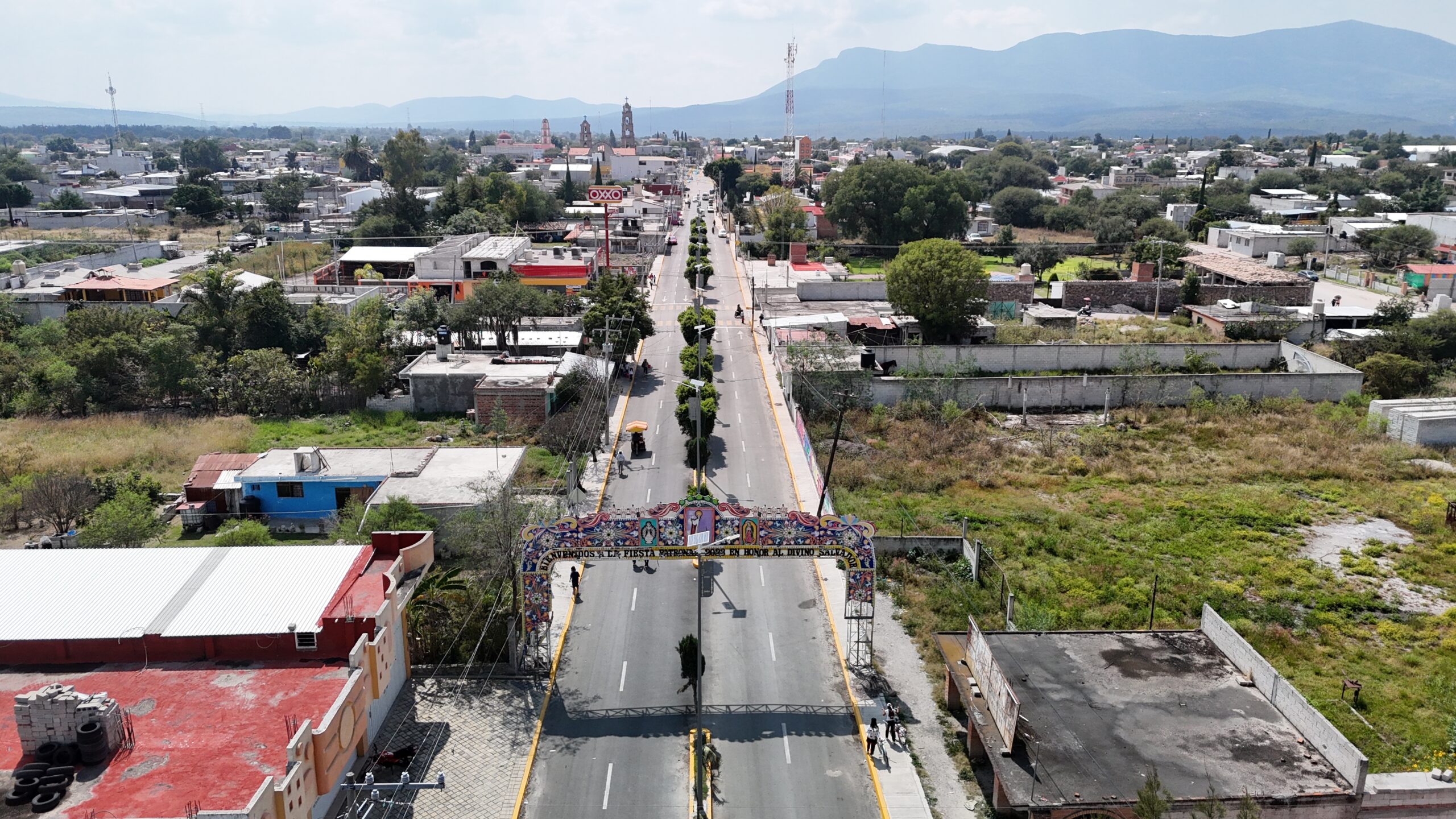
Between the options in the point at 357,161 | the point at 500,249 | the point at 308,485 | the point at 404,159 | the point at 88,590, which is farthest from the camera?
the point at 357,161

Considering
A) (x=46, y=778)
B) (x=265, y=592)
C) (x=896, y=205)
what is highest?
(x=896, y=205)

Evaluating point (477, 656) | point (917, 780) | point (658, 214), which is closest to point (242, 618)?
point (477, 656)

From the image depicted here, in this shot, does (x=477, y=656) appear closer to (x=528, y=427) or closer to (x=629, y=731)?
(x=629, y=731)

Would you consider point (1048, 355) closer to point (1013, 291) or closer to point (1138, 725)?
point (1013, 291)

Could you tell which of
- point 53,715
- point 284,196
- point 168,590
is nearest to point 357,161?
point 284,196

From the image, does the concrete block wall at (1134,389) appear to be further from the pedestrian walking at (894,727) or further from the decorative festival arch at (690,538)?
the pedestrian walking at (894,727)

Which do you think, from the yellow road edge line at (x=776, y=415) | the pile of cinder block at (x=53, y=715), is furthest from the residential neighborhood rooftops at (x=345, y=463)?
the pile of cinder block at (x=53, y=715)

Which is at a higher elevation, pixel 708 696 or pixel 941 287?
pixel 941 287

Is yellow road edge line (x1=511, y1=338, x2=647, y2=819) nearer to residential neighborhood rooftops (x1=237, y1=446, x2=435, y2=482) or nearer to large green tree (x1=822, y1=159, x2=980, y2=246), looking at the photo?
residential neighborhood rooftops (x1=237, y1=446, x2=435, y2=482)
